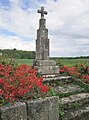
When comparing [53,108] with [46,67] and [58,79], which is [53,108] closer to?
[58,79]

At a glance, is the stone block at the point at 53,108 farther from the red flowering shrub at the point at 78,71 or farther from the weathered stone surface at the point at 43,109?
the red flowering shrub at the point at 78,71

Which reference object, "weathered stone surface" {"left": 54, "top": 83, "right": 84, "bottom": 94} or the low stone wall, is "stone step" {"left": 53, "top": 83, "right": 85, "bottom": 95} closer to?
"weathered stone surface" {"left": 54, "top": 83, "right": 84, "bottom": 94}

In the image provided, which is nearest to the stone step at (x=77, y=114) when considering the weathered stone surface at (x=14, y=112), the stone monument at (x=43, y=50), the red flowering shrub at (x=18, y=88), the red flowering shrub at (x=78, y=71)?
the red flowering shrub at (x=18, y=88)

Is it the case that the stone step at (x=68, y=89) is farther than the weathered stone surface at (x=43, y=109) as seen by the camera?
Yes

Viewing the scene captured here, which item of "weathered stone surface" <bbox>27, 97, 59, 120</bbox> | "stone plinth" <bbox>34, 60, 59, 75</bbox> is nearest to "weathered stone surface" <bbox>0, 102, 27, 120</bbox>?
"weathered stone surface" <bbox>27, 97, 59, 120</bbox>

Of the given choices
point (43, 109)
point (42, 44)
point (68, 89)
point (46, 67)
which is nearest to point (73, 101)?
point (68, 89)

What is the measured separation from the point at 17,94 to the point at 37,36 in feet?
19.8

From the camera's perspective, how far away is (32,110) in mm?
4102

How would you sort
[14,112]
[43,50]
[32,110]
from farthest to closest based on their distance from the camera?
[43,50] < [32,110] < [14,112]

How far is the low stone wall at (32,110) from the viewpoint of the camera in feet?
12.2

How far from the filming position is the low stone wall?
3.72 m

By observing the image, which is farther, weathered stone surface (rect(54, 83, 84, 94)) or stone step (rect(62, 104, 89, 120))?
weathered stone surface (rect(54, 83, 84, 94))

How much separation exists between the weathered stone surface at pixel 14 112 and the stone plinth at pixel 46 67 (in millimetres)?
5328

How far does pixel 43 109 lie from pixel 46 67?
5.26 metres
